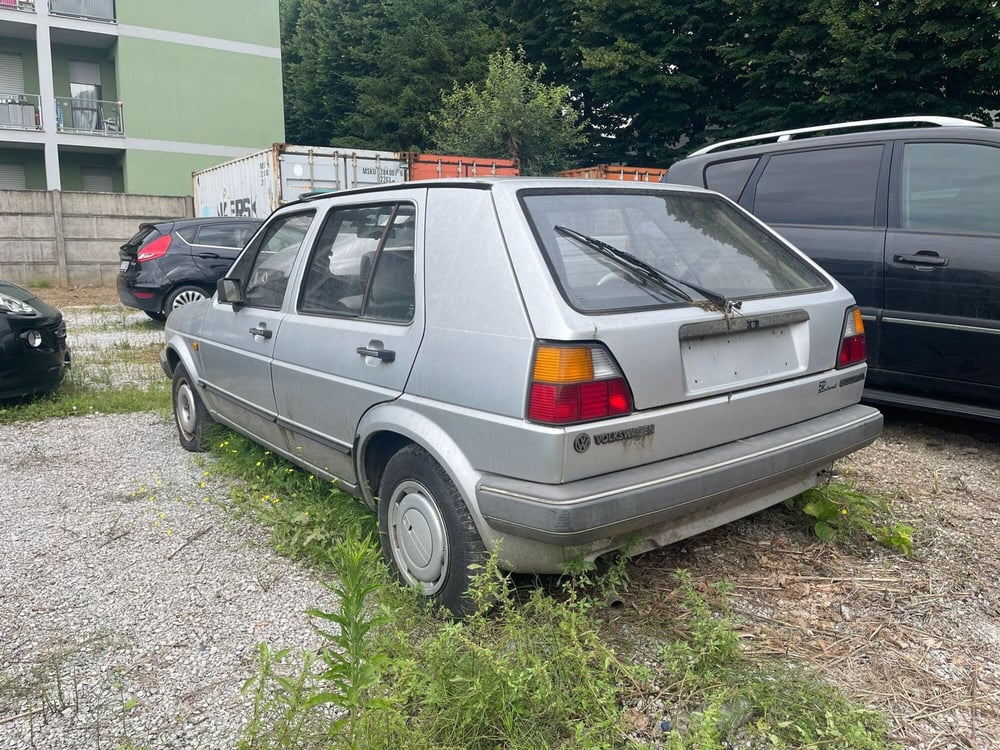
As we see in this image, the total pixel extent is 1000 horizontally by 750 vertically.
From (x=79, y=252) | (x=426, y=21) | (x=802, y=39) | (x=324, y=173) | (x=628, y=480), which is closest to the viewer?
(x=628, y=480)

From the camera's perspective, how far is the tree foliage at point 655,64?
57.5 ft

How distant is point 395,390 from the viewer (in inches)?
119

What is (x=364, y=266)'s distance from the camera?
11.2 feet

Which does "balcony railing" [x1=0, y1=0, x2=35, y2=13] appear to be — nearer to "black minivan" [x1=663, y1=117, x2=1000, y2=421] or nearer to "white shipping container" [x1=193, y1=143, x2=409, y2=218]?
"white shipping container" [x1=193, y1=143, x2=409, y2=218]

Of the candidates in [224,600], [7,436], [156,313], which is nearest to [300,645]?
[224,600]

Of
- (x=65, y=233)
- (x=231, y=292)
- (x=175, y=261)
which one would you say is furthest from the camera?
(x=65, y=233)

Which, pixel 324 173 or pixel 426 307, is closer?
pixel 426 307

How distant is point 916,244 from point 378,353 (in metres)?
3.45

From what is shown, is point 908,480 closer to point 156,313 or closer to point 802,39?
point 156,313

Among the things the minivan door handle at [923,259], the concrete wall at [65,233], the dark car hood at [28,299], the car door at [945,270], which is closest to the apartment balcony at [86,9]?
the concrete wall at [65,233]

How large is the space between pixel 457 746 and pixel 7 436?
5.17 metres

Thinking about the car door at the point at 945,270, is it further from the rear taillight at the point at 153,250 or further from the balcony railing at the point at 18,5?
the balcony railing at the point at 18,5

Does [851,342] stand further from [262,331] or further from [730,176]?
[262,331]

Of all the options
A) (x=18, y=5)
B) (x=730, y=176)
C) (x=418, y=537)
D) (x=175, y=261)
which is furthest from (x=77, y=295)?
(x=418, y=537)
